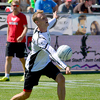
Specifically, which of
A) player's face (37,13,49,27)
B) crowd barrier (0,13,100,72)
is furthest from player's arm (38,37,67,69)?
crowd barrier (0,13,100,72)

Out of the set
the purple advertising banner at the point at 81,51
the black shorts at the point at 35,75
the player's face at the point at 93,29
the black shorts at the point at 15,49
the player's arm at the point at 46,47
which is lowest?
the purple advertising banner at the point at 81,51

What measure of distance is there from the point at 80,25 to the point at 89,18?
1.59 feet

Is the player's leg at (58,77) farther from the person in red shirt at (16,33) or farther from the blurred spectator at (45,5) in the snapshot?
the blurred spectator at (45,5)

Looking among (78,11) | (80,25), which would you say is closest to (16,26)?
(80,25)

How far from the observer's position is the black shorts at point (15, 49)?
412 inches

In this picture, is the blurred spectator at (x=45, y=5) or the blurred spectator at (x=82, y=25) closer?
the blurred spectator at (x=45, y=5)

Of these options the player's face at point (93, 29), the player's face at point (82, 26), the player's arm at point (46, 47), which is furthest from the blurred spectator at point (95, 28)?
the player's arm at point (46, 47)

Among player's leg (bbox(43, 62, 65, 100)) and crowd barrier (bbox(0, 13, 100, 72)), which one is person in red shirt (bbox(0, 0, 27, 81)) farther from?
player's leg (bbox(43, 62, 65, 100))

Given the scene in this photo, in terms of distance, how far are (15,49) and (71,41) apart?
2.96 metres

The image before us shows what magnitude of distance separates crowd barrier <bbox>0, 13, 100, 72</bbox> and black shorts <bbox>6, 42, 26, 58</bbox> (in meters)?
1.75

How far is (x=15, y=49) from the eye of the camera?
10.6m

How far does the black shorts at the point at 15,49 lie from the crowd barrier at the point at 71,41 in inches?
68.8

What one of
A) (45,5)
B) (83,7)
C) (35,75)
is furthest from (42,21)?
(83,7)

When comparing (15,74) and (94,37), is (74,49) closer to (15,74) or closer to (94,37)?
(94,37)
